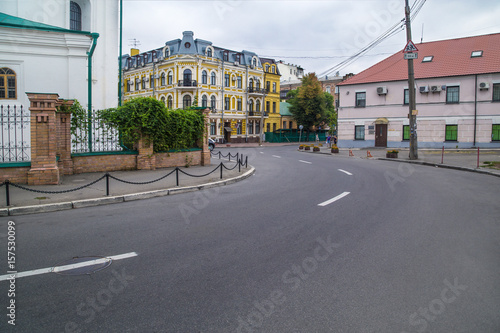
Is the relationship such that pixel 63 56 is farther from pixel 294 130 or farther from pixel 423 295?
pixel 294 130

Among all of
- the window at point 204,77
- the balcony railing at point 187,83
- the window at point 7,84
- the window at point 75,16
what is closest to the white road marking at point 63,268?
the window at point 7,84

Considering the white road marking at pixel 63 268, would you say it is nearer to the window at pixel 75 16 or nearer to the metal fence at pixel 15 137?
the metal fence at pixel 15 137

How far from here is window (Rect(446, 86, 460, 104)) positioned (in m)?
32.8

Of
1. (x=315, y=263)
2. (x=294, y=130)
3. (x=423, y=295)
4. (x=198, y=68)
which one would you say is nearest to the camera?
(x=423, y=295)

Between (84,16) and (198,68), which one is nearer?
(84,16)

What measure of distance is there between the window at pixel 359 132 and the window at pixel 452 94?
27.2ft

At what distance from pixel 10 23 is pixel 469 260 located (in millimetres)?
18577

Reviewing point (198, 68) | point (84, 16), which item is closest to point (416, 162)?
point (84, 16)

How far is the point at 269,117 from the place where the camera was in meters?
63.6

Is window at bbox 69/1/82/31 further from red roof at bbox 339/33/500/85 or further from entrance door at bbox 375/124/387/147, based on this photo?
entrance door at bbox 375/124/387/147

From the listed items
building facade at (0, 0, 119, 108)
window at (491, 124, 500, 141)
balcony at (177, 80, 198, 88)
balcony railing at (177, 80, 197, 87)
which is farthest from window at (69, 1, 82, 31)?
window at (491, 124, 500, 141)

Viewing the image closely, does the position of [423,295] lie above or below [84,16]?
below

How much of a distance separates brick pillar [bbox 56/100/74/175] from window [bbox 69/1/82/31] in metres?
11.6

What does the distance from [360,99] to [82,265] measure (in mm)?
36835
